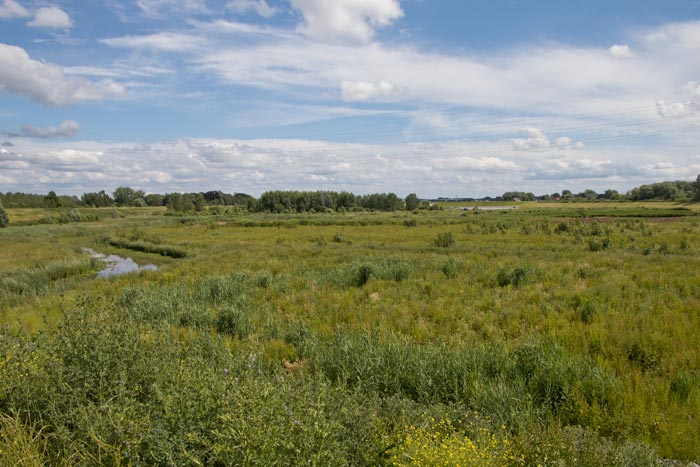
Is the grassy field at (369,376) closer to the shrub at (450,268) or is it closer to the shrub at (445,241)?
the shrub at (450,268)

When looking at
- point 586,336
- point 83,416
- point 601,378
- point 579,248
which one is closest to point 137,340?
point 83,416

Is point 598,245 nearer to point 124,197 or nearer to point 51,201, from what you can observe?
point 51,201

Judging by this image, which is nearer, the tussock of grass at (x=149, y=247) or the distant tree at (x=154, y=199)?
the tussock of grass at (x=149, y=247)

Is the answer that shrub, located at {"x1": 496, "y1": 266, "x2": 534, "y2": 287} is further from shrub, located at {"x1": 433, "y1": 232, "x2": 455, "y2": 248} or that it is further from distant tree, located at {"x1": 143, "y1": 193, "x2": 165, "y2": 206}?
distant tree, located at {"x1": 143, "y1": 193, "x2": 165, "y2": 206}

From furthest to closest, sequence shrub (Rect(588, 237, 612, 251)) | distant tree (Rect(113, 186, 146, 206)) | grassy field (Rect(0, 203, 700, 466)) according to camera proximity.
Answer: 1. distant tree (Rect(113, 186, 146, 206))
2. shrub (Rect(588, 237, 612, 251))
3. grassy field (Rect(0, 203, 700, 466))

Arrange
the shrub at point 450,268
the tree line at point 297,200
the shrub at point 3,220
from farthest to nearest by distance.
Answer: the tree line at point 297,200 → the shrub at point 3,220 → the shrub at point 450,268

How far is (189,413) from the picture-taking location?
11.2 ft

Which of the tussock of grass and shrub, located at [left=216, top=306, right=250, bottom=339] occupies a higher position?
shrub, located at [left=216, top=306, right=250, bottom=339]

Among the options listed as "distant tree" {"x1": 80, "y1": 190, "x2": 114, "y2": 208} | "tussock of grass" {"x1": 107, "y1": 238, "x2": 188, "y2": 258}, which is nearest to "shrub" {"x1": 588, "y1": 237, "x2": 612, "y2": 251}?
"tussock of grass" {"x1": 107, "y1": 238, "x2": 188, "y2": 258}

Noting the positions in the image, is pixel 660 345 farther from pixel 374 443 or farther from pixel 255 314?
pixel 255 314

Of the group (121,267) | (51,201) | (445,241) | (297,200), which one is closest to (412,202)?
(297,200)

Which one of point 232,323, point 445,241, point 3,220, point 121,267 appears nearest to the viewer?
point 232,323

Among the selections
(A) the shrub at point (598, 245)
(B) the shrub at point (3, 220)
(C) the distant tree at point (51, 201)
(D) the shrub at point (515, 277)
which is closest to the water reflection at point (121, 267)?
(D) the shrub at point (515, 277)

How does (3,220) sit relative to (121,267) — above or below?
above
